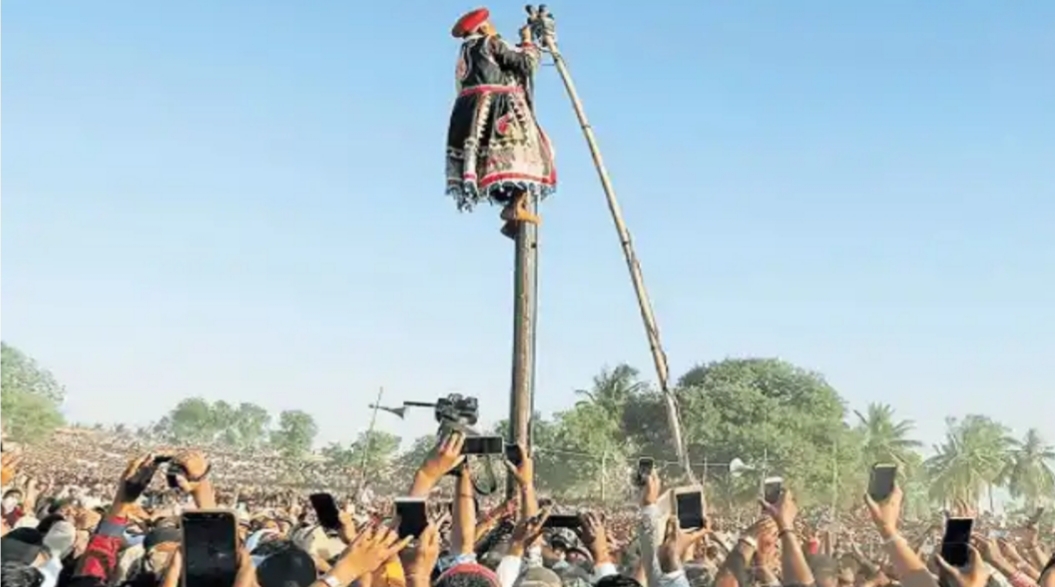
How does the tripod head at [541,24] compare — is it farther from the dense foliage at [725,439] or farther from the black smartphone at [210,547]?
the dense foliage at [725,439]

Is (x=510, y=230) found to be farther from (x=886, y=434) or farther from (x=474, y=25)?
(x=886, y=434)

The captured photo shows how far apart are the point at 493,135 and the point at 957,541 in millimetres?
11058

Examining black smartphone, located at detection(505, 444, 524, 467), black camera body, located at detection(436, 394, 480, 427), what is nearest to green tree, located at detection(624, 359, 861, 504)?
black camera body, located at detection(436, 394, 480, 427)

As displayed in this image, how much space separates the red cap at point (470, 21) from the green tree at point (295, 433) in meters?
84.7

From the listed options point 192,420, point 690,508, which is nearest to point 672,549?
point 690,508

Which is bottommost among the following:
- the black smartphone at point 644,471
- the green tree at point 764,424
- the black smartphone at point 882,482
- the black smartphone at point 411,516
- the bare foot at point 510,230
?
the black smartphone at point 411,516

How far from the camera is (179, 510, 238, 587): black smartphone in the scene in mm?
3598

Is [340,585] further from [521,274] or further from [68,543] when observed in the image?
[521,274]

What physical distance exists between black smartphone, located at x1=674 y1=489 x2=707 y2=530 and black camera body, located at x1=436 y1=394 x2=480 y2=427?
204 cm

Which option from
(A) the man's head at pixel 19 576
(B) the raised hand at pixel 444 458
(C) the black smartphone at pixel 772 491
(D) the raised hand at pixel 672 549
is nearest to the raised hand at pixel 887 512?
(C) the black smartphone at pixel 772 491

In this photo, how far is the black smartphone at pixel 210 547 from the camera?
360 centimetres

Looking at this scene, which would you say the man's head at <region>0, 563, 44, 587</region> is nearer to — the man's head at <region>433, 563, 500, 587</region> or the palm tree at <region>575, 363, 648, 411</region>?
the man's head at <region>433, 563, 500, 587</region>

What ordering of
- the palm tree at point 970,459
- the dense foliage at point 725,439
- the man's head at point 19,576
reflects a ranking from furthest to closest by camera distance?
1. the palm tree at point 970,459
2. the dense foliage at point 725,439
3. the man's head at point 19,576

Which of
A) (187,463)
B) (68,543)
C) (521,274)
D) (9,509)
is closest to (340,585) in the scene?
Result: (187,463)
